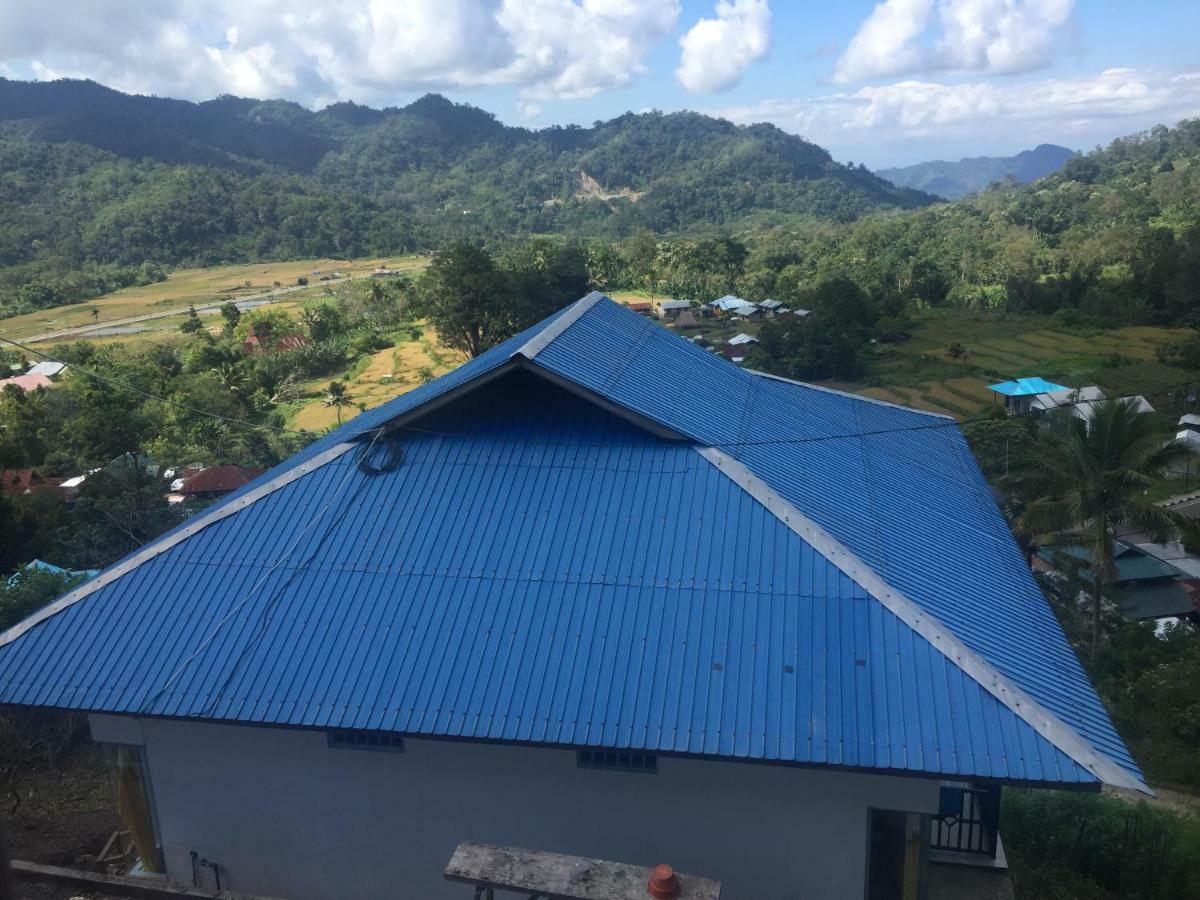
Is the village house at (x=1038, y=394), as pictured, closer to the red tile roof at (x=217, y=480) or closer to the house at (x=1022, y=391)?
the house at (x=1022, y=391)

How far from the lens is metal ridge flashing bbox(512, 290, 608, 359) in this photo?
866 cm

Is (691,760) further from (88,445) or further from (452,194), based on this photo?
(452,194)

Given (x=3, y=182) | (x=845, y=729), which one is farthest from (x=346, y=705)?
(x=3, y=182)

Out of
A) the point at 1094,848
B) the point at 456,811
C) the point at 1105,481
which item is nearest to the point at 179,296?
the point at 1105,481

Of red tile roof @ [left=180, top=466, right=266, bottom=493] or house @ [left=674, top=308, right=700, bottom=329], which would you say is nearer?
red tile roof @ [left=180, top=466, right=266, bottom=493]

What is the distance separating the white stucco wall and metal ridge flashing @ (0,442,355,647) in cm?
119

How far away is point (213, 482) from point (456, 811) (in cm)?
2375

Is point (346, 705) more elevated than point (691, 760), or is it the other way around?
point (346, 705)

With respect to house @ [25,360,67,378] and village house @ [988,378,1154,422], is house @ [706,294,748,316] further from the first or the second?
house @ [25,360,67,378]

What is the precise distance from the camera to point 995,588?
8.57 m

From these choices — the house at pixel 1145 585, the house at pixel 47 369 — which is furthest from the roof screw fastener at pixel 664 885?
the house at pixel 47 369

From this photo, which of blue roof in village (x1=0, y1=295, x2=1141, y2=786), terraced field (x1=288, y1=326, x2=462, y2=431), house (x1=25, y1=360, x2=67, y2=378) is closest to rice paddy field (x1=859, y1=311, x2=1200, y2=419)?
terraced field (x1=288, y1=326, x2=462, y2=431)

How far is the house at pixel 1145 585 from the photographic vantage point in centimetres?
2041

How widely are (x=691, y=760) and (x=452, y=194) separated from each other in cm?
18705
